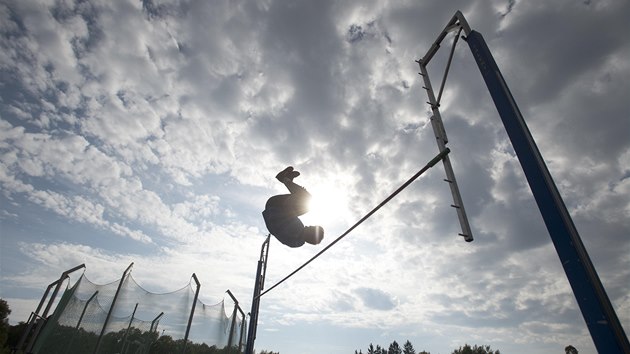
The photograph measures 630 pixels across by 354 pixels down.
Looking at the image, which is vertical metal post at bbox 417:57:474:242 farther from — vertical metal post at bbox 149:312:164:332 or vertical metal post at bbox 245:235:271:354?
vertical metal post at bbox 149:312:164:332

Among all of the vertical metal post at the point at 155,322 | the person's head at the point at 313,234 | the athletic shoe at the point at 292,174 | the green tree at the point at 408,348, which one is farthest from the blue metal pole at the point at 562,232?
the green tree at the point at 408,348

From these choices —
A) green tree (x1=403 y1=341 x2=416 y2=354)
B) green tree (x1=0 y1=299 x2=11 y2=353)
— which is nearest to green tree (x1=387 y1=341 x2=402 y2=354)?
green tree (x1=403 y1=341 x2=416 y2=354)

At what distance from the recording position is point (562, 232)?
2.77 m

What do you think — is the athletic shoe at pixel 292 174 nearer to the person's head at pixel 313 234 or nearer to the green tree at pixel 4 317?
the person's head at pixel 313 234

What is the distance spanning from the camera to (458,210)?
3898 mm

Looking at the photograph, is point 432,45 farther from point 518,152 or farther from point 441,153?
point 518,152

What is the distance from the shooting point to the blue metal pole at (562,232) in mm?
2373

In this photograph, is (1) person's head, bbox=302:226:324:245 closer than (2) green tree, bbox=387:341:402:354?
Yes

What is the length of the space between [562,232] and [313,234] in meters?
4.18

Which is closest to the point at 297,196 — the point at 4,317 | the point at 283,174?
the point at 283,174

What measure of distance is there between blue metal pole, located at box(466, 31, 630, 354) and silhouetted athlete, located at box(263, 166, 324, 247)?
3.69m

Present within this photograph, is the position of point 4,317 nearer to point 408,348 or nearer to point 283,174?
point 283,174

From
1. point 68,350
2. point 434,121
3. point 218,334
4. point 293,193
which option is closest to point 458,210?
point 434,121

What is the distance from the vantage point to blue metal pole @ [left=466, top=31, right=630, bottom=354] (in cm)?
Result: 237
